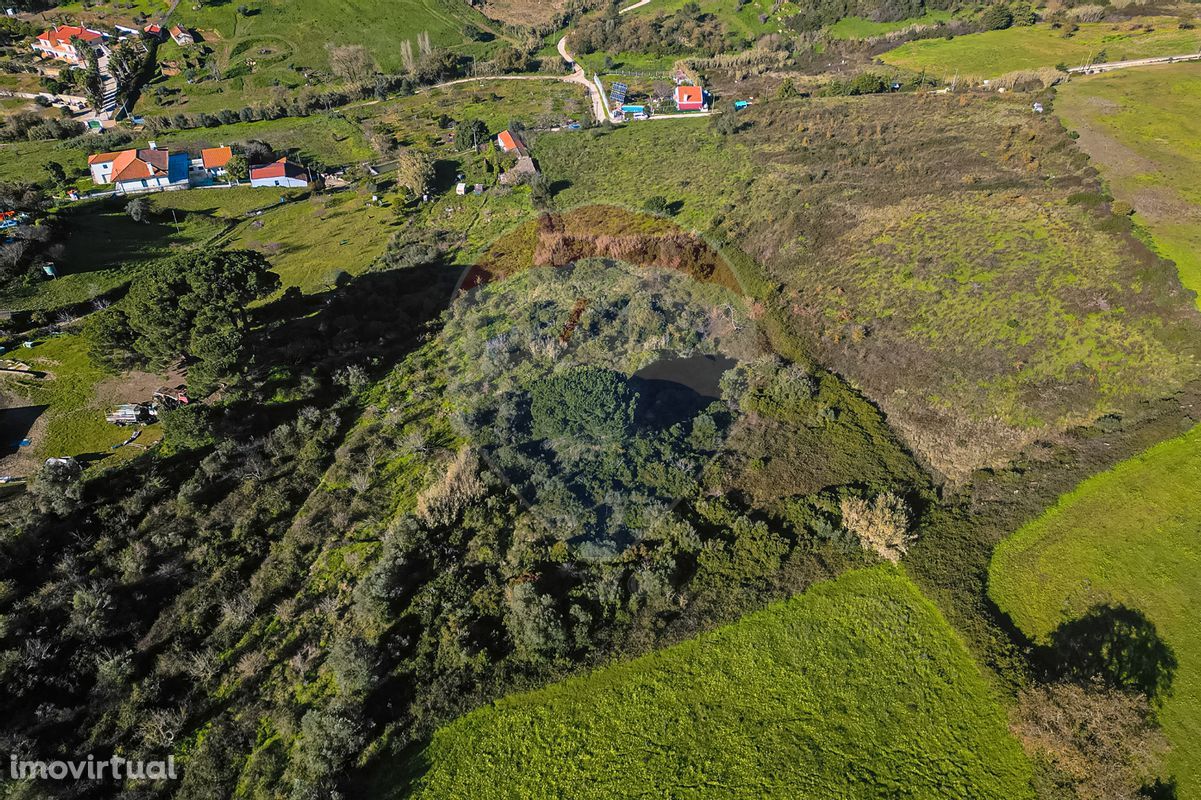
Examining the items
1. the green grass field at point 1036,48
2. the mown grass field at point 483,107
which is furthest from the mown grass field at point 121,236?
the green grass field at point 1036,48

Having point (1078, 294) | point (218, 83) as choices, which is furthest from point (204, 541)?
point (218, 83)

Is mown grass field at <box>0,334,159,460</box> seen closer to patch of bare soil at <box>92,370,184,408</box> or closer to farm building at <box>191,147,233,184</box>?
patch of bare soil at <box>92,370,184,408</box>

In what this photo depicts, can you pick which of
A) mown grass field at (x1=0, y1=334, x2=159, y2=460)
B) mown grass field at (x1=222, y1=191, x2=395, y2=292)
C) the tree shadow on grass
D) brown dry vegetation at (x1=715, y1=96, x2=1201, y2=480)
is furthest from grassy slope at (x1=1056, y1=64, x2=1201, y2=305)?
mown grass field at (x1=0, y1=334, x2=159, y2=460)

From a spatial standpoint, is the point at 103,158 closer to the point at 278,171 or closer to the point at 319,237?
the point at 278,171

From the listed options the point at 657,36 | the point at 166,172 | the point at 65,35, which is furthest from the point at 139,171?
the point at 657,36

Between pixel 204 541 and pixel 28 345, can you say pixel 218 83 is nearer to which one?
pixel 28 345

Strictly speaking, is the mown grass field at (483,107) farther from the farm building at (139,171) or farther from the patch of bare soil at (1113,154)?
the patch of bare soil at (1113,154)
